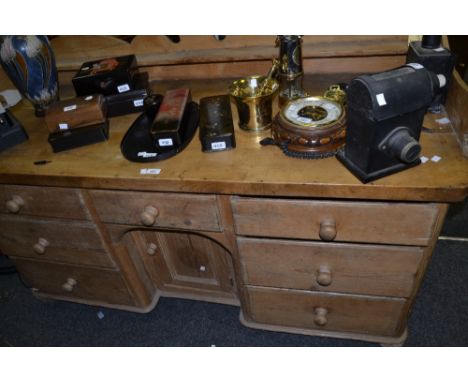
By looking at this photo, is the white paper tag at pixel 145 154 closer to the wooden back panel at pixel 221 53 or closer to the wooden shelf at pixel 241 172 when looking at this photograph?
the wooden shelf at pixel 241 172

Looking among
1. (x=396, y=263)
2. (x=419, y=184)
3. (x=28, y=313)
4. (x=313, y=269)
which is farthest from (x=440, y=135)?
(x=28, y=313)

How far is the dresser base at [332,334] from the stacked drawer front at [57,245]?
0.47 m

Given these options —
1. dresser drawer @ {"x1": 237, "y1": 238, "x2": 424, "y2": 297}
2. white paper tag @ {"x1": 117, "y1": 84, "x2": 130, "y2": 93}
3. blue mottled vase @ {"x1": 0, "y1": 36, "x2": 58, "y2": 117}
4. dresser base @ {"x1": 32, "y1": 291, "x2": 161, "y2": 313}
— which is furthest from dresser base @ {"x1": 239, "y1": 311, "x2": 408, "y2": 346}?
blue mottled vase @ {"x1": 0, "y1": 36, "x2": 58, "y2": 117}

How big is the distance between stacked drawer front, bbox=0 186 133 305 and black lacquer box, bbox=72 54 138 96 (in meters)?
0.35

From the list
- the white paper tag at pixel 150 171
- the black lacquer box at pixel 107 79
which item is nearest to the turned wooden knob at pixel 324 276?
the white paper tag at pixel 150 171

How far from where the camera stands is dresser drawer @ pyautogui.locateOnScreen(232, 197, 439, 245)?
0.84 meters

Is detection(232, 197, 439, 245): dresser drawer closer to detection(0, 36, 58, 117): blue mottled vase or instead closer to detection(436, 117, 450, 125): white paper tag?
detection(436, 117, 450, 125): white paper tag

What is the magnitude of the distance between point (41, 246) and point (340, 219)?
94 centimetres

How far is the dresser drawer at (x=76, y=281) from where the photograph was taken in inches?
51.3

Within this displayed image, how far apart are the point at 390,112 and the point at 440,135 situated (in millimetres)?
260

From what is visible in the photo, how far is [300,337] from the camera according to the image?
136 cm

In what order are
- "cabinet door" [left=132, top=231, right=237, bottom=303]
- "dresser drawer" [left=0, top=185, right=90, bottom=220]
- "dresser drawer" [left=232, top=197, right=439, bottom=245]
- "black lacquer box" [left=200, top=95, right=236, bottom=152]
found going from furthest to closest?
"cabinet door" [left=132, top=231, right=237, bottom=303] < "dresser drawer" [left=0, top=185, right=90, bottom=220] < "black lacquer box" [left=200, top=95, right=236, bottom=152] < "dresser drawer" [left=232, top=197, right=439, bottom=245]

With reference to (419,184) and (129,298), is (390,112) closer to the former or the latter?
(419,184)

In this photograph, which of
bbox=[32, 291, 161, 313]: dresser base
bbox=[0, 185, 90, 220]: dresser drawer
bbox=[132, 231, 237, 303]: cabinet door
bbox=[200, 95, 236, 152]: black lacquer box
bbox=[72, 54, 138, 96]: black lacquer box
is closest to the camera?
bbox=[200, 95, 236, 152]: black lacquer box
